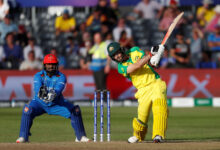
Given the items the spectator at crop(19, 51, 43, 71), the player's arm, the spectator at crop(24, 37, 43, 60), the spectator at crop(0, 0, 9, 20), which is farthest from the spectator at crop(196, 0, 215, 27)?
the player's arm

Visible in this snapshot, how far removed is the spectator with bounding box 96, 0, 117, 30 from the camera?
837 inches

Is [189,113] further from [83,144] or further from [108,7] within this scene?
Answer: [83,144]

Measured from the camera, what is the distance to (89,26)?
21.9m

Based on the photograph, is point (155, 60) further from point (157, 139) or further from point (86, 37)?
point (86, 37)

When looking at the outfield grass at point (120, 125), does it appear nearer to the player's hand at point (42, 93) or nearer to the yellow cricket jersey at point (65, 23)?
the player's hand at point (42, 93)

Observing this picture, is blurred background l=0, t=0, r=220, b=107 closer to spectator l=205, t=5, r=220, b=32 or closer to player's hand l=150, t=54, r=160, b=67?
spectator l=205, t=5, r=220, b=32

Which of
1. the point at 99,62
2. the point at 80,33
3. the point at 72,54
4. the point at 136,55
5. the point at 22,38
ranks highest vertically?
the point at 80,33

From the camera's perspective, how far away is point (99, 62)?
19109 mm

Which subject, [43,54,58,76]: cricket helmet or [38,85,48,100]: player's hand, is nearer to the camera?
[38,85,48,100]: player's hand

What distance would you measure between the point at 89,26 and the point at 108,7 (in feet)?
3.35

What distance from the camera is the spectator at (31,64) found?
66.3 ft

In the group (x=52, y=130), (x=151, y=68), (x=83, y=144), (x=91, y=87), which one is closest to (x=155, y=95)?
(x=151, y=68)

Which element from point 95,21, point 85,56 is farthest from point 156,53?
point 95,21

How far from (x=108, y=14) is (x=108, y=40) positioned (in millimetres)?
2380
